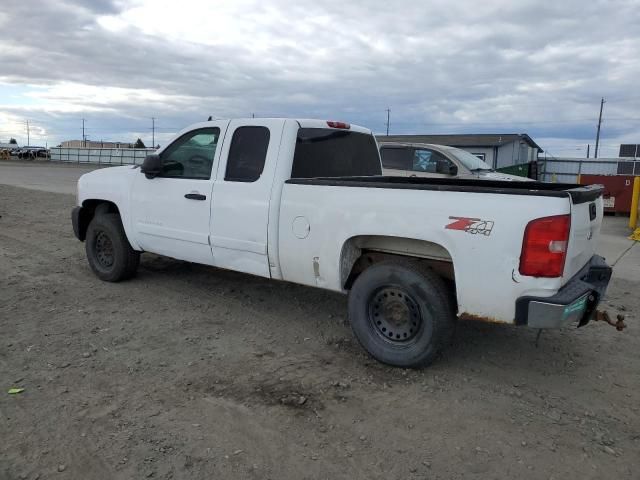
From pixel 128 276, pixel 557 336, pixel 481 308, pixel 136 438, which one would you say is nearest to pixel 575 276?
pixel 481 308

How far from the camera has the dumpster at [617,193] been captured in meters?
15.3

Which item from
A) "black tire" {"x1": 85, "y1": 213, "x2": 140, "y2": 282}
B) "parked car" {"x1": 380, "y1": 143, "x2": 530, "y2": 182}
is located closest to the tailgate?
"black tire" {"x1": 85, "y1": 213, "x2": 140, "y2": 282}

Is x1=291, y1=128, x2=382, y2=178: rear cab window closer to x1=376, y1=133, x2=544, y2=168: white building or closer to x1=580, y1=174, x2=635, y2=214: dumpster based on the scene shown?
x1=580, y1=174, x2=635, y2=214: dumpster

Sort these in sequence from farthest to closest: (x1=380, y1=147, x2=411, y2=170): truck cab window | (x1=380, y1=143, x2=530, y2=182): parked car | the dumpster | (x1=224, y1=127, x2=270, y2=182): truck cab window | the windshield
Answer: the dumpster → (x1=380, y1=147, x2=411, y2=170): truck cab window → the windshield → (x1=380, y1=143, x2=530, y2=182): parked car → (x1=224, y1=127, x2=270, y2=182): truck cab window

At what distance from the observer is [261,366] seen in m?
4.21

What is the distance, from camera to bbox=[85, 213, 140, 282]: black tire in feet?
20.5

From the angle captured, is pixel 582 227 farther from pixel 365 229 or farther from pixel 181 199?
pixel 181 199

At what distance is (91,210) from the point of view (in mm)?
6793

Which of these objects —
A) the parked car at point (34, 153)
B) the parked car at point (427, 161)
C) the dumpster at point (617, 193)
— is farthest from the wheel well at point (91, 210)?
the parked car at point (34, 153)

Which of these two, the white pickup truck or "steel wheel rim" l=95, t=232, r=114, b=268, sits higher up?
the white pickup truck

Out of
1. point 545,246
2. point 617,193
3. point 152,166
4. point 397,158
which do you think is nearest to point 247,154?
point 152,166

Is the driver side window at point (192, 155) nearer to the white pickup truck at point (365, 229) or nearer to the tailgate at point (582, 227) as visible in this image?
the white pickup truck at point (365, 229)

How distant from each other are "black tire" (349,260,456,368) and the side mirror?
2.64 m

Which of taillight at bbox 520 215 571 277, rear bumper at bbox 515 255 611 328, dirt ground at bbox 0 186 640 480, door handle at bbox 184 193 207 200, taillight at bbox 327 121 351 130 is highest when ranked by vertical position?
taillight at bbox 327 121 351 130
